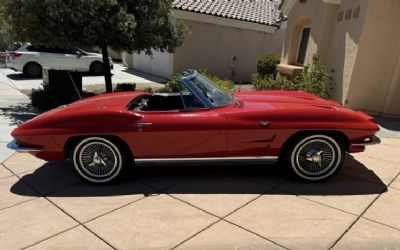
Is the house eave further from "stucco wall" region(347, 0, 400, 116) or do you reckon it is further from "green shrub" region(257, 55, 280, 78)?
"stucco wall" region(347, 0, 400, 116)

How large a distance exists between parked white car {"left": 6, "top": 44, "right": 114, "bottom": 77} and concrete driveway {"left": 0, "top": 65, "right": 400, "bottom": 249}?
1055 cm

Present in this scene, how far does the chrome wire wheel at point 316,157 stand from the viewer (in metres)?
4.05

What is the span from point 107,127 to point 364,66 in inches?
264

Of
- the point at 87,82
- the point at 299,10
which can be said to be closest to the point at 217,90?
the point at 299,10

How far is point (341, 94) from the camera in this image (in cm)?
866

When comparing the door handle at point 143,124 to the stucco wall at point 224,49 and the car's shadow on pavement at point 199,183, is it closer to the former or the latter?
the car's shadow on pavement at point 199,183

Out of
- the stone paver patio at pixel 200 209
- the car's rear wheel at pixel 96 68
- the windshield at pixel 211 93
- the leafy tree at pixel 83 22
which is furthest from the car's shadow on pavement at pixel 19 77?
the windshield at pixel 211 93

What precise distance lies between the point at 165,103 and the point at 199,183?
1.22 metres

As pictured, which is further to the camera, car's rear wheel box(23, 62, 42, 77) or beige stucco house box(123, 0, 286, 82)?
beige stucco house box(123, 0, 286, 82)

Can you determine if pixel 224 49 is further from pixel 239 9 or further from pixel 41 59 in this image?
pixel 41 59

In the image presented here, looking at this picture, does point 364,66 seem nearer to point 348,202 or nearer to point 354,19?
point 354,19

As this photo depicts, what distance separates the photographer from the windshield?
13.9 ft

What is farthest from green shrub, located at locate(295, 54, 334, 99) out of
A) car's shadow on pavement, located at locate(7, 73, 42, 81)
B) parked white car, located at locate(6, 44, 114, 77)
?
car's shadow on pavement, located at locate(7, 73, 42, 81)

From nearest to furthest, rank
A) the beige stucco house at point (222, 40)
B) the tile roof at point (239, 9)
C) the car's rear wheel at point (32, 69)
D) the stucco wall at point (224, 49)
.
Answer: the car's rear wheel at point (32, 69) → the tile roof at point (239, 9) → the beige stucco house at point (222, 40) → the stucco wall at point (224, 49)
